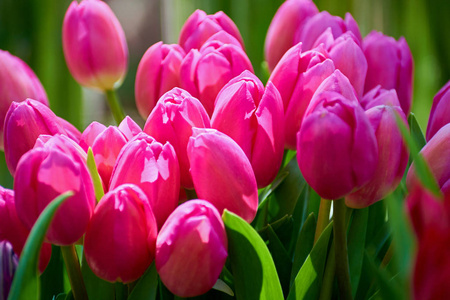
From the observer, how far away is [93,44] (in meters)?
0.35

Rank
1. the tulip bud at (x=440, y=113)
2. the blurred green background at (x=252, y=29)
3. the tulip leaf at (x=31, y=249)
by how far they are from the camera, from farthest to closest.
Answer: the blurred green background at (x=252, y=29) < the tulip bud at (x=440, y=113) < the tulip leaf at (x=31, y=249)

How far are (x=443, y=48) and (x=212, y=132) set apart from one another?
812 millimetres

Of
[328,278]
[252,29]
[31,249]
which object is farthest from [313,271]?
[252,29]

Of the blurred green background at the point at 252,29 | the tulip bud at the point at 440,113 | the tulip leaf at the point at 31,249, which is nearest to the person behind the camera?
the tulip leaf at the point at 31,249

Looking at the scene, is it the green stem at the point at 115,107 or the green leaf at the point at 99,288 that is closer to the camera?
the green leaf at the point at 99,288

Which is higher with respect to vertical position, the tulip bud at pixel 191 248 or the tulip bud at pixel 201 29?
the tulip bud at pixel 201 29

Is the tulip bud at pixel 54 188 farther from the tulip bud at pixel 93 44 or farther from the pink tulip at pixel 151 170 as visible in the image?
the tulip bud at pixel 93 44

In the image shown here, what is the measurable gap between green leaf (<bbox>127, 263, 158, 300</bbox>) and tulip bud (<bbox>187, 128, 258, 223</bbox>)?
3 centimetres

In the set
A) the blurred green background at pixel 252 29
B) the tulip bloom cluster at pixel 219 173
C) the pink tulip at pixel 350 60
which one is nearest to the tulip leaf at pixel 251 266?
the tulip bloom cluster at pixel 219 173

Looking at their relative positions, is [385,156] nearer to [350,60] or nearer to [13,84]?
[350,60]

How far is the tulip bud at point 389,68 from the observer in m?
0.32

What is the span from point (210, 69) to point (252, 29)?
70cm

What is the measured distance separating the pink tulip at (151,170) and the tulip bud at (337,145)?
0.05 m

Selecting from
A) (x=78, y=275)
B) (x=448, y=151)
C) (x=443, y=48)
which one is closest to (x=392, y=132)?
(x=448, y=151)
